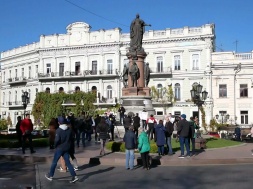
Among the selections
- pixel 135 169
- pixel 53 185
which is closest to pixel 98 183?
pixel 53 185

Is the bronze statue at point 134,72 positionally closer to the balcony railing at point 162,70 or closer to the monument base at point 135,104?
the monument base at point 135,104

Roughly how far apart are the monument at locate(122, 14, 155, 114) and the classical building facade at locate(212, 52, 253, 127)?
97.8ft

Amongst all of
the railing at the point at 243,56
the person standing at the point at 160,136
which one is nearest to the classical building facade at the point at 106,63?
the railing at the point at 243,56

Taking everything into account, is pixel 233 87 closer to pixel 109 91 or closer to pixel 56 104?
pixel 109 91

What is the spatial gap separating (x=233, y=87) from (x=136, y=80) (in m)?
32.1

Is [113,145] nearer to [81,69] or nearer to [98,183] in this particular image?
[98,183]

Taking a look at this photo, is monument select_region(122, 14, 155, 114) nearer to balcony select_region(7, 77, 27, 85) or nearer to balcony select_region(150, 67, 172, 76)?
balcony select_region(150, 67, 172, 76)

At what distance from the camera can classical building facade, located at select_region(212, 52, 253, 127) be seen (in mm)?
55719

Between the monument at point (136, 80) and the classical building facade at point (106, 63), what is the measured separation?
100 feet

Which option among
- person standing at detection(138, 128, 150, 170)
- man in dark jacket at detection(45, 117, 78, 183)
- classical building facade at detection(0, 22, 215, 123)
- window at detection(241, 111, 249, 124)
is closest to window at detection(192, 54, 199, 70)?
classical building facade at detection(0, 22, 215, 123)

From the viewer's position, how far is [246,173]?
13.0 m

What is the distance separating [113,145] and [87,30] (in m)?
48.9

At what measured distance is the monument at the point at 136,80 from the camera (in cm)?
2725

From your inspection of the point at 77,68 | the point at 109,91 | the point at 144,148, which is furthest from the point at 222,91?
the point at 144,148
